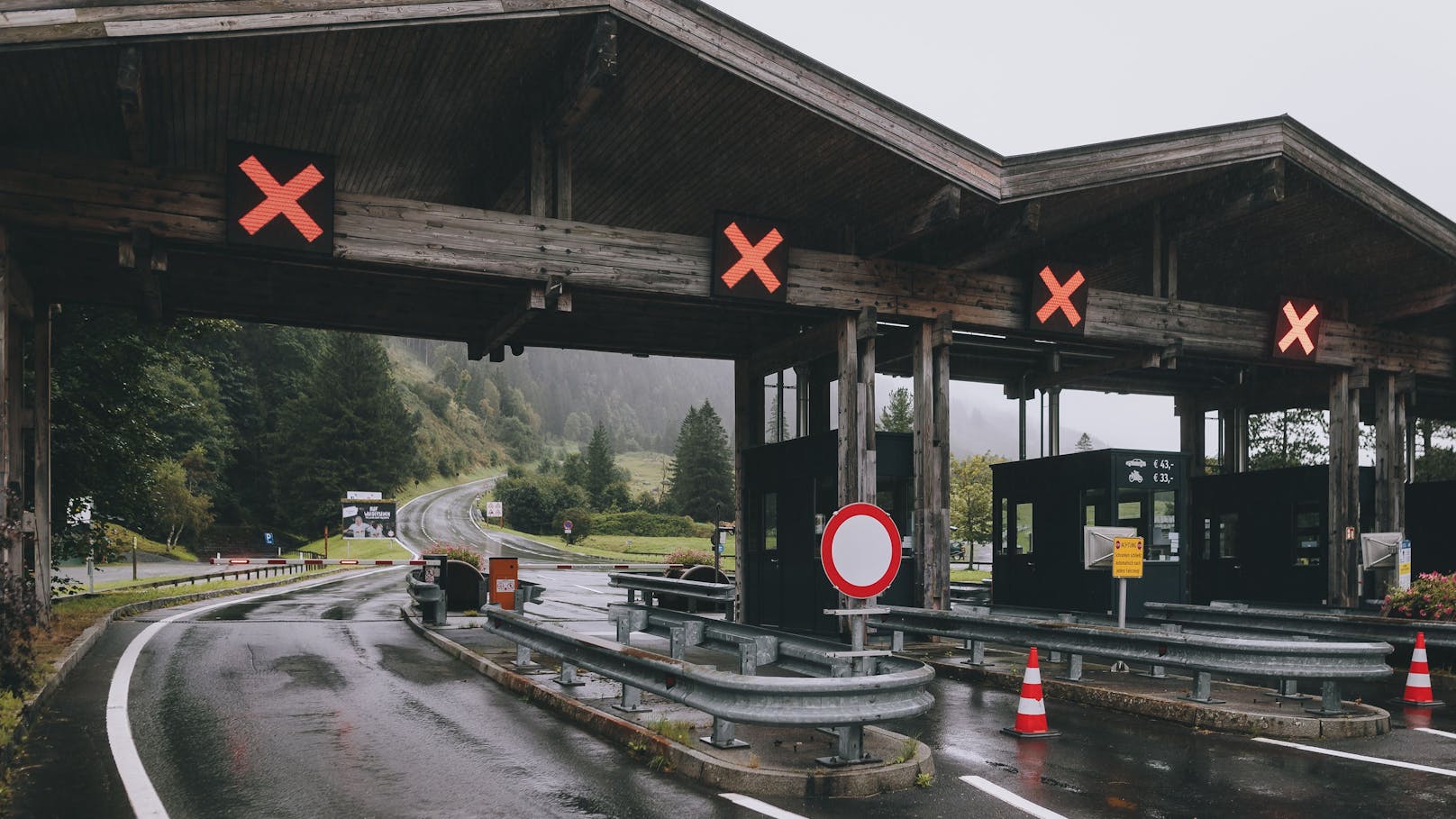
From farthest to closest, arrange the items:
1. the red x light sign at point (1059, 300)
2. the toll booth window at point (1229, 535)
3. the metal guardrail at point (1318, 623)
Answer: the toll booth window at point (1229, 535) → the red x light sign at point (1059, 300) → the metal guardrail at point (1318, 623)

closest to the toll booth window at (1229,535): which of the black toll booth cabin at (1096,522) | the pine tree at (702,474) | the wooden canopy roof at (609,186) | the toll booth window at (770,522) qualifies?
the wooden canopy roof at (609,186)

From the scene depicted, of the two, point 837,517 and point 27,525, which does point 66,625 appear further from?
point 837,517

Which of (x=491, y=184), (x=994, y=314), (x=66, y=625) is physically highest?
(x=491, y=184)

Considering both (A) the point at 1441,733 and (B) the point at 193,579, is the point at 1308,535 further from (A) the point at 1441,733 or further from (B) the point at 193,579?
(B) the point at 193,579

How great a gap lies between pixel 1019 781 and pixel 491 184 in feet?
37.6

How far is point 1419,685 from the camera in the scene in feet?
38.1

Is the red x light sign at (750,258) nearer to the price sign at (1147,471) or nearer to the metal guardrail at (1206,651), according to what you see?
the metal guardrail at (1206,651)

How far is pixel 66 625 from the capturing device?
54.1 feet

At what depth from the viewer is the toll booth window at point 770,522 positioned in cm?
1755

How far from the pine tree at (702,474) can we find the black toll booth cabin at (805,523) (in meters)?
93.4

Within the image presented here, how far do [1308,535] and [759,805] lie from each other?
57.9 feet

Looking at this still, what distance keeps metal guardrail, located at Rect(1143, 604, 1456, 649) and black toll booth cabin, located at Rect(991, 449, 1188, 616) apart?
25.0 inches

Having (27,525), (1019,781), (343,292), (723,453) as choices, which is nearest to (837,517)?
(1019,781)

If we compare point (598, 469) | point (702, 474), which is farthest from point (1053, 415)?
point (598, 469)
